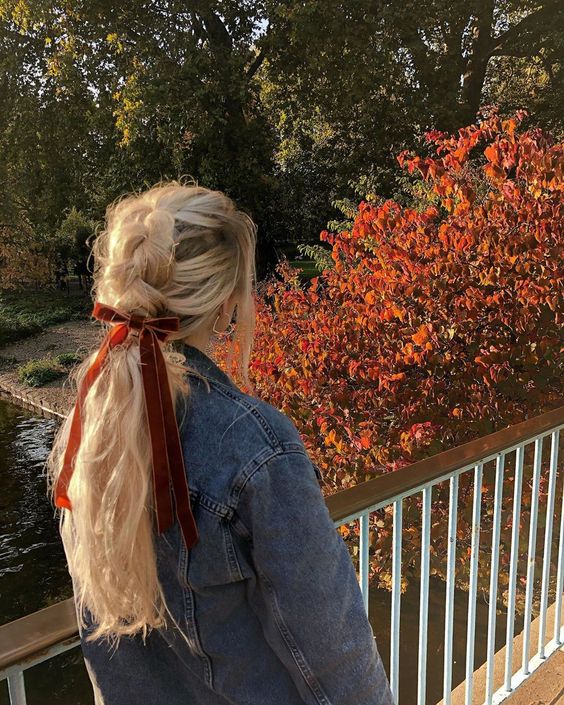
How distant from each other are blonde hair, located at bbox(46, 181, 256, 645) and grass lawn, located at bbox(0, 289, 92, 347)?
56.3ft

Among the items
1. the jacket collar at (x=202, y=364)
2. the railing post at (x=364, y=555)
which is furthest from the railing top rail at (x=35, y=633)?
the railing post at (x=364, y=555)

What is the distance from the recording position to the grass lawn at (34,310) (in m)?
18.8

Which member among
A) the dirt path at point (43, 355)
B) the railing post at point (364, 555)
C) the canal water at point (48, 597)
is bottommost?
the canal water at point (48, 597)

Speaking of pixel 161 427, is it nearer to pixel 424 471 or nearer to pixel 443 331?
pixel 424 471

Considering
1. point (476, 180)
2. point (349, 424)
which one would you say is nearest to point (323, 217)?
point (476, 180)

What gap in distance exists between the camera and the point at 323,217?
1594 cm

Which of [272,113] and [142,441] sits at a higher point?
[272,113]

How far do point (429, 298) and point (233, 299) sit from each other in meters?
3.13

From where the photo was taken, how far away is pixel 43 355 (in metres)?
16.5

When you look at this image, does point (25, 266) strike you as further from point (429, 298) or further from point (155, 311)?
point (155, 311)

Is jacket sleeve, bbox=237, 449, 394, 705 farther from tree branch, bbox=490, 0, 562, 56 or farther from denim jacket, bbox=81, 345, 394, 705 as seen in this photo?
tree branch, bbox=490, 0, 562, 56

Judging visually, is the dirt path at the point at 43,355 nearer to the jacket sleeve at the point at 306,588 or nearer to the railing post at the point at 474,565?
the railing post at the point at 474,565

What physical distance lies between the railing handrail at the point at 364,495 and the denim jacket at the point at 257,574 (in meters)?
0.18

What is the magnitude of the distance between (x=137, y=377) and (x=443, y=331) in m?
3.15
